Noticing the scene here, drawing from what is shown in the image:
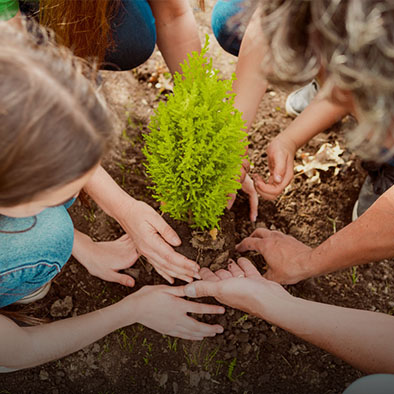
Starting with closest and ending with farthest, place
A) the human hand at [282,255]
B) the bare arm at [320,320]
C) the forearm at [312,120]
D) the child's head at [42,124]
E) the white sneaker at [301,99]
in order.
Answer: the child's head at [42,124], the bare arm at [320,320], the human hand at [282,255], the forearm at [312,120], the white sneaker at [301,99]

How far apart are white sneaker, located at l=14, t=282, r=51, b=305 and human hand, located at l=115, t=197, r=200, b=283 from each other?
797 millimetres

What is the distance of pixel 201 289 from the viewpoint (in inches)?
86.1

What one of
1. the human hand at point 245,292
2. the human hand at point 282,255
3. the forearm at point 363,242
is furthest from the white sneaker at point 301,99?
the human hand at point 245,292

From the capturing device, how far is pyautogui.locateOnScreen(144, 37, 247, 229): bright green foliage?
176 cm

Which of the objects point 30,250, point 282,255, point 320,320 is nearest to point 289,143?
point 282,255

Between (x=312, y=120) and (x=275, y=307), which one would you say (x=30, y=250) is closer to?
(x=275, y=307)

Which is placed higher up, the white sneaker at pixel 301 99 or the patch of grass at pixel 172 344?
the white sneaker at pixel 301 99

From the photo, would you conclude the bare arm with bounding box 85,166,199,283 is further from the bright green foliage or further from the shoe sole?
the shoe sole

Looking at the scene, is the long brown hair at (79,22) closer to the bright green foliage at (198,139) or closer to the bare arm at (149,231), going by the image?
the bright green foliage at (198,139)

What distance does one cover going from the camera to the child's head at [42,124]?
123 centimetres

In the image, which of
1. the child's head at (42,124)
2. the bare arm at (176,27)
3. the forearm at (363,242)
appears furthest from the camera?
the bare arm at (176,27)

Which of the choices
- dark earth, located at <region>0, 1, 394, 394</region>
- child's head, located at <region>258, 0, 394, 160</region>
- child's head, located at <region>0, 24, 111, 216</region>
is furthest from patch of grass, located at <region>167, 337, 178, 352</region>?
child's head, located at <region>258, 0, 394, 160</region>

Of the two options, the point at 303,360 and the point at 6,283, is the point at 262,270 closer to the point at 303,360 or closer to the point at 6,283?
the point at 303,360

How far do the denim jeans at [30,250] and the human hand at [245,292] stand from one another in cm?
79
